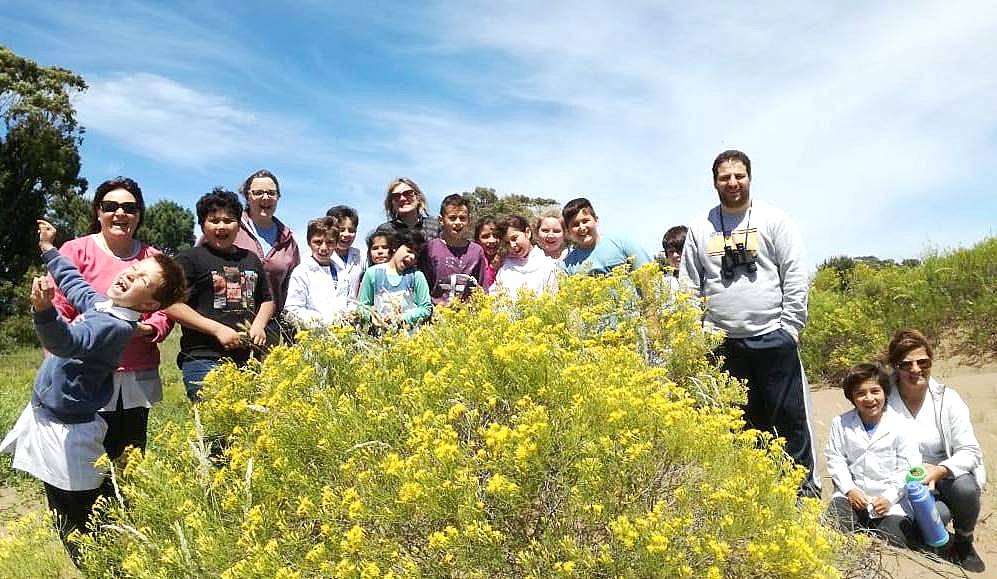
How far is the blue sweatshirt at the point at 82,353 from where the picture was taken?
9.12ft

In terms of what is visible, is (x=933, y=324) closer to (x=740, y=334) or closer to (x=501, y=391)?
(x=740, y=334)

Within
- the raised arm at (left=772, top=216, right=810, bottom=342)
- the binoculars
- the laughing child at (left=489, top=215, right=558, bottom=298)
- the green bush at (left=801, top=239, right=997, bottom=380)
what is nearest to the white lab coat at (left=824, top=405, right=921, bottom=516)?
the raised arm at (left=772, top=216, right=810, bottom=342)

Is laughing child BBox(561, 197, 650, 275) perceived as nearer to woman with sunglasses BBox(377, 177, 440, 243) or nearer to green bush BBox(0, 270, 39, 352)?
woman with sunglasses BBox(377, 177, 440, 243)

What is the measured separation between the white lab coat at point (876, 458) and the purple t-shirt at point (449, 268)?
227 centimetres

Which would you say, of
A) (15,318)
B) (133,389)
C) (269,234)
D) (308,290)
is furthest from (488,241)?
(15,318)

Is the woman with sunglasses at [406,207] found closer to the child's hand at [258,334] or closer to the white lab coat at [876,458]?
the child's hand at [258,334]

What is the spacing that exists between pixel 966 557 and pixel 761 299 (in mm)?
1691

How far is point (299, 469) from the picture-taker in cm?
254

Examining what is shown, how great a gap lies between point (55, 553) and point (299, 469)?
4.93 feet

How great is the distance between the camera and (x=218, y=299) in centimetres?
374

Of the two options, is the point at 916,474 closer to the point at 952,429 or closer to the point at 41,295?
the point at 952,429

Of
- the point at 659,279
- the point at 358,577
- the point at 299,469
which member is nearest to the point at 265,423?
the point at 299,469

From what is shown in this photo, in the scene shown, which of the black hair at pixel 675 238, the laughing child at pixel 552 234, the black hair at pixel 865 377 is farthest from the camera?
the black hair at pixel 675 238

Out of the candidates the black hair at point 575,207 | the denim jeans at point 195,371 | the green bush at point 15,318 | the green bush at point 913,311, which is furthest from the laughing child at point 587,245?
the green bush at point 15,318
